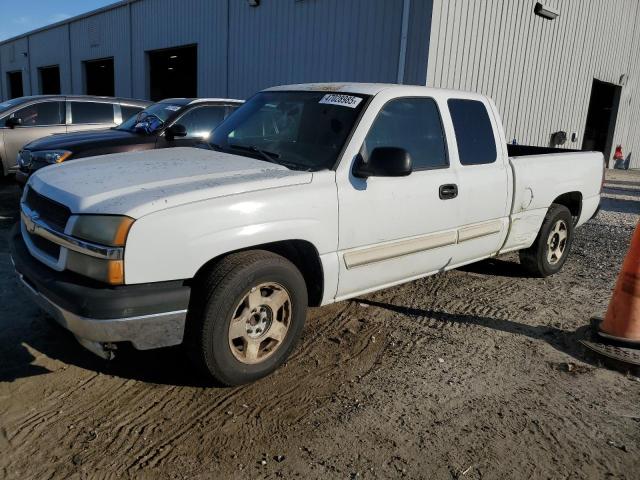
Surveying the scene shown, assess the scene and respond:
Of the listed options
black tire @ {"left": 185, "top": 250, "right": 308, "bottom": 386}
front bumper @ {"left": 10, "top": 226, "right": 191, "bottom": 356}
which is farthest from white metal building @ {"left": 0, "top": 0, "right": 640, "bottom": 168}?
front bumper @ {"left": 10, "top": 226, "right": 191, "bottom": 356}

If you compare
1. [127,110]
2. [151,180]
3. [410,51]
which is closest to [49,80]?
[127,110]

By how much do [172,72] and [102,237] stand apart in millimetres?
21651

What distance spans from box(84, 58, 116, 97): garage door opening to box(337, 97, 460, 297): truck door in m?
22.3

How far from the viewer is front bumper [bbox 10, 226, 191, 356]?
2.74 m

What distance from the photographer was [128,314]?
2.76 m

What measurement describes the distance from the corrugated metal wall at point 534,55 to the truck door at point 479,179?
236 inches

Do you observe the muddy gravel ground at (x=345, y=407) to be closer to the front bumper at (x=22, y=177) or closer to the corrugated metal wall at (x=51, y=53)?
the front bumper at (x=22, y=177)

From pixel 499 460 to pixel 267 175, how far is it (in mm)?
2071

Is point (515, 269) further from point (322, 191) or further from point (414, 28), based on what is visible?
point (414, 28)

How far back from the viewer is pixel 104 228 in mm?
2773

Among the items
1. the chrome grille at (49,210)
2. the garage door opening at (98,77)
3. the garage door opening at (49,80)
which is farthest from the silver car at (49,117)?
the garage door opening at (49,80)

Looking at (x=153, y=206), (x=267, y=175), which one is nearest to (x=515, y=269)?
(x=267, y=175)

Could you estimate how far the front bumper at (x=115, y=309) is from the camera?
274cm

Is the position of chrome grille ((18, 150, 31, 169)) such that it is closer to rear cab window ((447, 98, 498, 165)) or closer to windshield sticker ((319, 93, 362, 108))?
windshield sticker ((319, 93, 362, 108))
